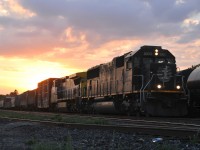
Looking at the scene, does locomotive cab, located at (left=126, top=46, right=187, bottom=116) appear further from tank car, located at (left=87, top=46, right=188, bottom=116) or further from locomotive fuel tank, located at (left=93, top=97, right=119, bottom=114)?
locomotive fuel tank, located at (left=93, top=97, right=119, bottom=114)

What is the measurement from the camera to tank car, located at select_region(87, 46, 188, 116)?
19047mm

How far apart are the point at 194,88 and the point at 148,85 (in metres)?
2.24

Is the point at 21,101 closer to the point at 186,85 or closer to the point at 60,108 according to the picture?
the point at 60,108

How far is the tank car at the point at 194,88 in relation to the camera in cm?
1857

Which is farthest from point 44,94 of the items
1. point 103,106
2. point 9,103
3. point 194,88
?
point 9,103

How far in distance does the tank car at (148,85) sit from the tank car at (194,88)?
1.51ft

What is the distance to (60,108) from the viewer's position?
34219 mm

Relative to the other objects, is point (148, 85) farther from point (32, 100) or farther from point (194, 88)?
point (32, 100)

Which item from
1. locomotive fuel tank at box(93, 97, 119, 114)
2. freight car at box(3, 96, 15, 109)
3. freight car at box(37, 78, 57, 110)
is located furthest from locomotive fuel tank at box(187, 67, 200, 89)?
freight car at box(3, 96, 15, 109)

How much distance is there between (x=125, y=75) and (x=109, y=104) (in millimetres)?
2170

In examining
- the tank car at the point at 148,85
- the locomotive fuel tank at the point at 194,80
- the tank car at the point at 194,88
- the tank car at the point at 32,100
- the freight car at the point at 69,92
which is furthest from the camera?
the tank car at the point at 32,100

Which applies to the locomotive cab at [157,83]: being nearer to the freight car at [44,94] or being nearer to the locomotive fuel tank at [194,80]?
the locomotive fuel tank at [194,80]

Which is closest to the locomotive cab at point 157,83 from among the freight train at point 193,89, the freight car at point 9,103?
the freight train at point 193,89

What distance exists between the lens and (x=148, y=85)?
19.2m
